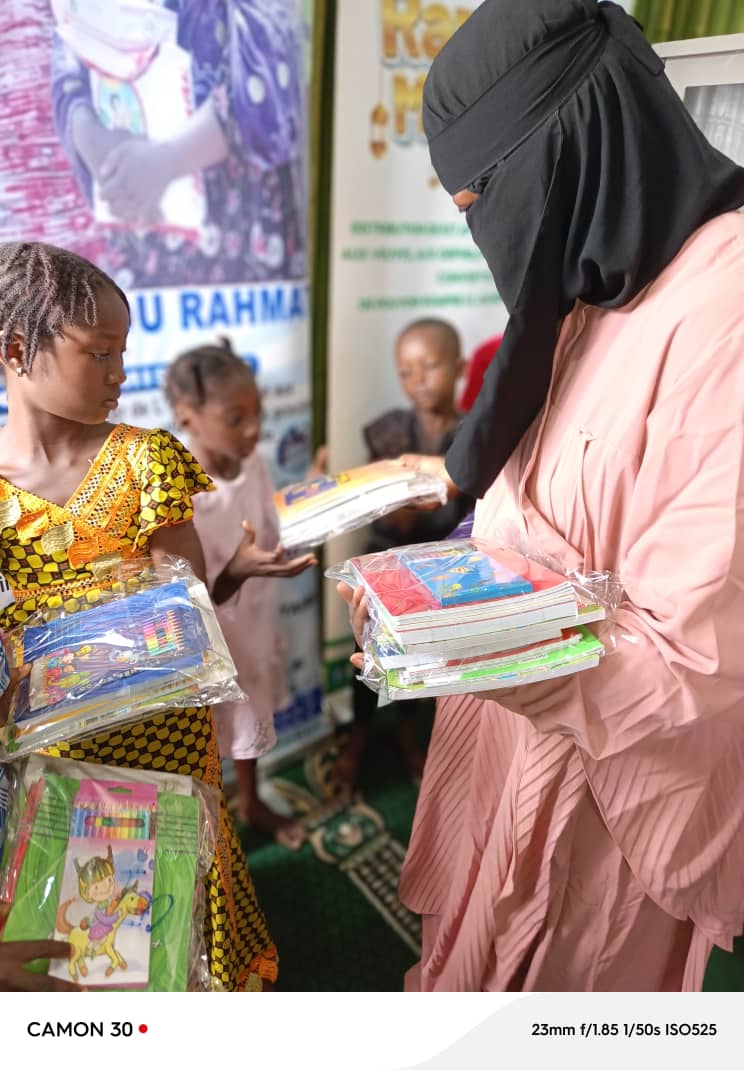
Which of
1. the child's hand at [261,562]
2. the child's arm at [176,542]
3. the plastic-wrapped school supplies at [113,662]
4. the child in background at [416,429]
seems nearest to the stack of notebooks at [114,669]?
the plastic-wrapped school supplies at [113,662]

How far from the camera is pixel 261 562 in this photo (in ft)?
3.59

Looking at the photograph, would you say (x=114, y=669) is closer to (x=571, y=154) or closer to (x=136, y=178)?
(x=571, y=154)

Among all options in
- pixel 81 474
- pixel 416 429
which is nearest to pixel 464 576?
pixel 81 474

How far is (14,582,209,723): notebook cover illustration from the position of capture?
76 centimetres

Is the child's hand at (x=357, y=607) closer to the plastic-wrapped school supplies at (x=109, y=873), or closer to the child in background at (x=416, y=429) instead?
the plastic-wrapped school supplies at (x=109, y=873)

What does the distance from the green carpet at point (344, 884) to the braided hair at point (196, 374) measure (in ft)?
3.76

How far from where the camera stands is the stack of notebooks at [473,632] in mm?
764

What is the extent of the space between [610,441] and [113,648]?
0.62 m

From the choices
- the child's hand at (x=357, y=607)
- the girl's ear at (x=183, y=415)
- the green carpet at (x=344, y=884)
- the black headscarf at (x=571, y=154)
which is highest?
the black headscarf at (x=571, y=154)

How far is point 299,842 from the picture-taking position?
1.89 metres

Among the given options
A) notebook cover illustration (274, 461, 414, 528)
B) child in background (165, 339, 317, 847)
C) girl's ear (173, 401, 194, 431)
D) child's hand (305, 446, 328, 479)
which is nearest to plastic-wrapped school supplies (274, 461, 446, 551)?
notebook cover illustration (274, 461, 414, 528)

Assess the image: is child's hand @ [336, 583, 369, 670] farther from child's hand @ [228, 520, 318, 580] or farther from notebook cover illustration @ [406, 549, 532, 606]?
child's hand @ [228, 520, 318, 580]

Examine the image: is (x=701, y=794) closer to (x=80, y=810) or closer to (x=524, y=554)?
(x=524, y=554)

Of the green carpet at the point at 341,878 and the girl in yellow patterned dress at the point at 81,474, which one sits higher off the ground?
the girl in yellow patterned dress at the point at 81,474
